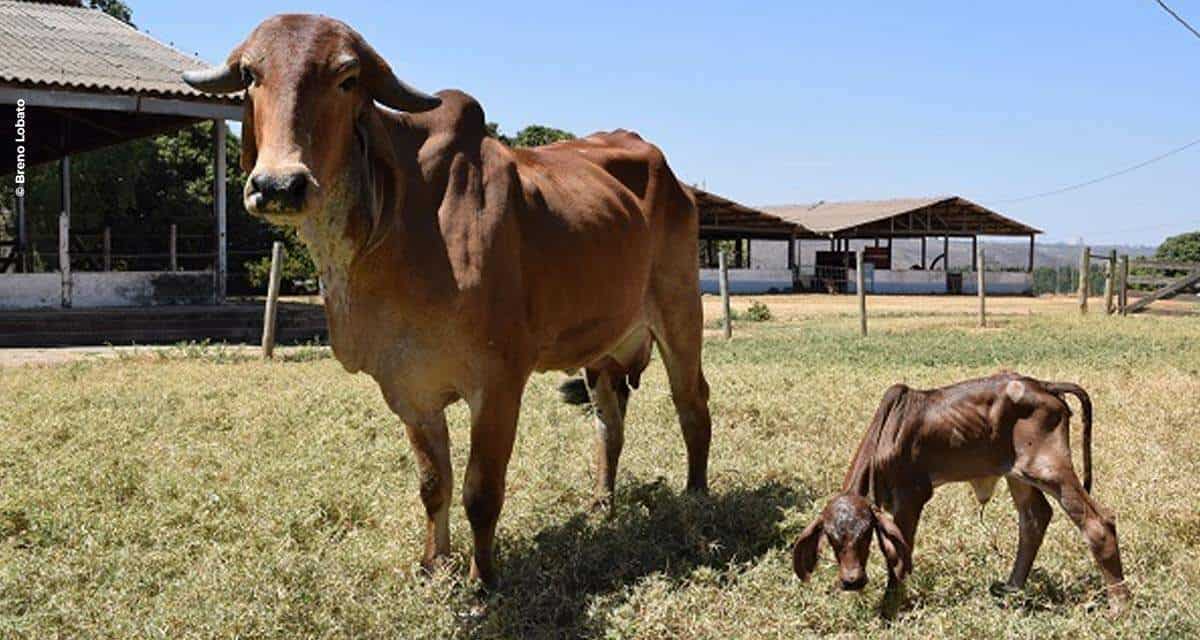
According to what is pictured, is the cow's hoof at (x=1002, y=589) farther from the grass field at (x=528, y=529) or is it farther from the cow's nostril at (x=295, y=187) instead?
the cow's nostril at (x=295, y=187)

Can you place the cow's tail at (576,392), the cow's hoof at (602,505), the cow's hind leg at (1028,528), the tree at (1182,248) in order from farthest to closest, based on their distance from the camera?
the tree at (1182,248) < the cow's tail at (576,392) < the cow's hoof at (602,505) < the cow's hind leg at (1028,528)

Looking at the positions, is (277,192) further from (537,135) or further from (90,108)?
(537,135)

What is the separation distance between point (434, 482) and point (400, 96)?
5.29ft

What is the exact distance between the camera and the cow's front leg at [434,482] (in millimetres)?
4688

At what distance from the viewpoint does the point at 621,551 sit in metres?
4.91

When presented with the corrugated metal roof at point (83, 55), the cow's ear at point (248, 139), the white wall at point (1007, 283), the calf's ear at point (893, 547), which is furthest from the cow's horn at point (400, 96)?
the white wall at point (1007, 283)

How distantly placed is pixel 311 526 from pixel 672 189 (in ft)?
8.70

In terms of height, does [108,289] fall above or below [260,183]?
Result: below

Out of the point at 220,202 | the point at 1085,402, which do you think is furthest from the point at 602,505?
the point at 220,202

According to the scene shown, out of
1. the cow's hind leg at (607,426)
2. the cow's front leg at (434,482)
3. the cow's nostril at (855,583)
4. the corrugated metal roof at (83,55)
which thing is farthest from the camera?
the corrugated metal roof at (83,55)

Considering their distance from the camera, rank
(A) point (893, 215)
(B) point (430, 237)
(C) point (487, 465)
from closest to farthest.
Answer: (B) point (430, 237)
(C) point (487, 465)
(A) point (893, 215)

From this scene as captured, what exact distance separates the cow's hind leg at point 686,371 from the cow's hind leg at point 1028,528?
2031 millimetres

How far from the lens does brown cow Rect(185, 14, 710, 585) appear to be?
372 cm

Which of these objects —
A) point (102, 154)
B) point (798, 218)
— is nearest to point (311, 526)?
point (102, 154)
